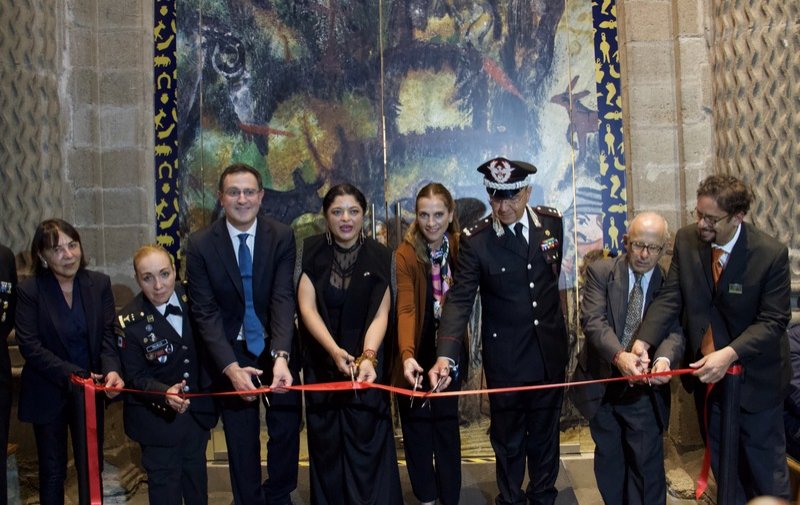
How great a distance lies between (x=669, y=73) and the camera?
20.5 ft

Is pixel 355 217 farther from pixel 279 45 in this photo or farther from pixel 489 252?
pixel 279 45

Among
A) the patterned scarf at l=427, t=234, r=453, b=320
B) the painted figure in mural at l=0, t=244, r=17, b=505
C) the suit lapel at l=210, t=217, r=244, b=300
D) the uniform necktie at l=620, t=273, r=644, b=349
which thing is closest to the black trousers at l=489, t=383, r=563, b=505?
the uniform necktie at l=620, t=273, r=644, b=349

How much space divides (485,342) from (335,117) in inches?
92.1

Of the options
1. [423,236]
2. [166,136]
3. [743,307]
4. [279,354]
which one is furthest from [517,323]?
[166,136]

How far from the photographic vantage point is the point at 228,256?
472 cm

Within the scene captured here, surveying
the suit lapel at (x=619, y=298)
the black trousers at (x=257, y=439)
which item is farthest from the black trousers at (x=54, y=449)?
the suit lapel at (x=619, y=298)

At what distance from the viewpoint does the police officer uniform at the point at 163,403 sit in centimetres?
462

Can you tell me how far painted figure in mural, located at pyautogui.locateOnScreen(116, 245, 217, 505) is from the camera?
4613 millimetres

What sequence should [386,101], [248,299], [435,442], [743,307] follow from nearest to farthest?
1. [743,307]
2. [248,299]
3. [435,442]
4. [386,101]

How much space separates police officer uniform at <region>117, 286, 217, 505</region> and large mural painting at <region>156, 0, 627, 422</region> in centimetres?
189

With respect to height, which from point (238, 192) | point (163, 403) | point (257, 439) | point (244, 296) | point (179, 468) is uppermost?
point (238, 192)

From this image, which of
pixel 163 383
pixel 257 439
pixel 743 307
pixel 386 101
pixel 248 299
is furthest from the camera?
pixel 386 101

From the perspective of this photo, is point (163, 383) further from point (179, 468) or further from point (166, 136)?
point (166, 136)

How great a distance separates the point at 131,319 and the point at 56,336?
20.8 inches
